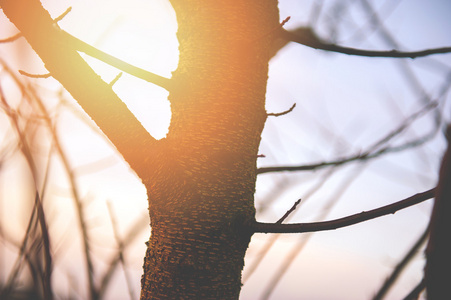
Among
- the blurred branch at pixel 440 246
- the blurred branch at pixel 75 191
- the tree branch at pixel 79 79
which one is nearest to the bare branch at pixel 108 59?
the tree branch at pixel 79 79

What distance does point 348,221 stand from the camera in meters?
0.89

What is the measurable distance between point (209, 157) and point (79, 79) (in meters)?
0.46

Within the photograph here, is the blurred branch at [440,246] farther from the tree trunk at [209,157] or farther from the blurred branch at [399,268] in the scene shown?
the tree trunk at [209,157]

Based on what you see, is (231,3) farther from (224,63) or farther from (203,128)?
(203,128)

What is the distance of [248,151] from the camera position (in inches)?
43.7

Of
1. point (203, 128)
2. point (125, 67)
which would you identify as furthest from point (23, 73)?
point (203, 128)

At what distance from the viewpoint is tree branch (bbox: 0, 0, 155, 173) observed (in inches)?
39.3

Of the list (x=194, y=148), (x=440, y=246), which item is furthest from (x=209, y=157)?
(x=440, y=246)

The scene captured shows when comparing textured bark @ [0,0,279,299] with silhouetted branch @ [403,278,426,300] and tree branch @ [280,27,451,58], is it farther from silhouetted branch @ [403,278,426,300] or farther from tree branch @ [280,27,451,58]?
silhouetted branch @ [403,278,426,300]

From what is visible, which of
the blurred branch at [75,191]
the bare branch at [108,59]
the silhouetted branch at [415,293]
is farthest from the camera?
the blurred branch at [75,191]

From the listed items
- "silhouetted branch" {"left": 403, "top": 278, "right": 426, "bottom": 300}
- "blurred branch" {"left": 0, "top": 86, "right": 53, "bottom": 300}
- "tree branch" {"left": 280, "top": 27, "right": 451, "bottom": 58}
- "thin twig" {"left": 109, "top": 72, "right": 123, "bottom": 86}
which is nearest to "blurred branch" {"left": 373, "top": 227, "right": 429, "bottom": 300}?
"silhouetted branch" {"left": 403, "top": 278, "right": 426, "bottom": 300}

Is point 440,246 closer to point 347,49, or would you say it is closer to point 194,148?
point 194,148

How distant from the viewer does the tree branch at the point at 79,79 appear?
100cm

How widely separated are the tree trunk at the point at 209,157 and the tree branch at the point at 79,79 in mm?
79
